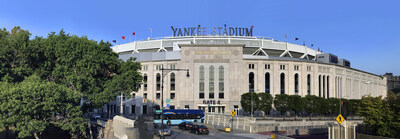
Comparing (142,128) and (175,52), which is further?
(175,52)

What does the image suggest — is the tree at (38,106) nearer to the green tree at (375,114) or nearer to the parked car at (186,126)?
the parked car at (186,126)

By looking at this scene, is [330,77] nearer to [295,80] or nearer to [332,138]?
[295,80]

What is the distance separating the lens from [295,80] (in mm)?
112000

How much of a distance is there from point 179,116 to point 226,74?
3939cm

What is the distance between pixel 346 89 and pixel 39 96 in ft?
369

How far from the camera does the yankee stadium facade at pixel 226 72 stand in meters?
102

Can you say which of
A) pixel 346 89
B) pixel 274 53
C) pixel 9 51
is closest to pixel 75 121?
pixel 9 51

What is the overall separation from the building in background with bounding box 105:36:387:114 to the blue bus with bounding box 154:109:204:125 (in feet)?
85.1

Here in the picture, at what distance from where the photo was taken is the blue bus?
64.3 meters

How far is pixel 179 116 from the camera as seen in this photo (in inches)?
2584

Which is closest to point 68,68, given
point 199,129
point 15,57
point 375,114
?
point 15,57

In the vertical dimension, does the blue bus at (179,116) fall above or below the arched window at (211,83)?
below

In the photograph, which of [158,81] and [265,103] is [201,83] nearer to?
[158,81]

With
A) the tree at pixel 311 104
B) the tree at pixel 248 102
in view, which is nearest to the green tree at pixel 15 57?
the tree at pixel 248 102
